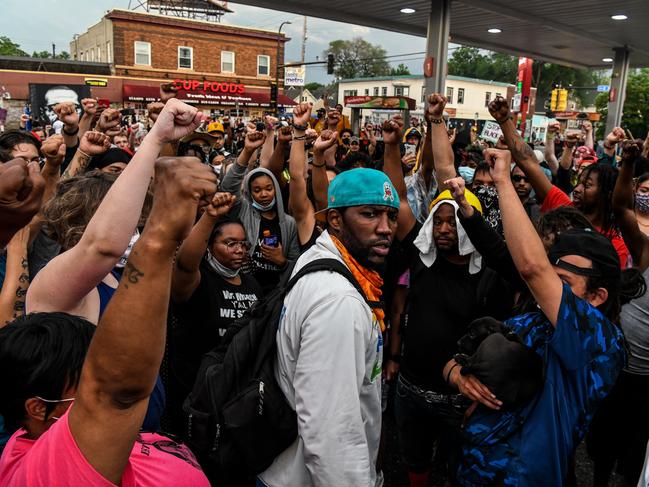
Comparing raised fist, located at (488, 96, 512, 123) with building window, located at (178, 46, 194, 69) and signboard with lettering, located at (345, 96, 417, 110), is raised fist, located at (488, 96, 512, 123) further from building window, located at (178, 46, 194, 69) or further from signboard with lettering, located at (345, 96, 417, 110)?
building window, located at (178, 46, 194, 69)

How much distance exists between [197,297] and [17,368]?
1621mm

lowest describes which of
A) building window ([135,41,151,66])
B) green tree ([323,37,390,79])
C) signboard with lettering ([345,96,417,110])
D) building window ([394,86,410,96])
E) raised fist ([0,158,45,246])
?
raised fist ([0,158,45,246])

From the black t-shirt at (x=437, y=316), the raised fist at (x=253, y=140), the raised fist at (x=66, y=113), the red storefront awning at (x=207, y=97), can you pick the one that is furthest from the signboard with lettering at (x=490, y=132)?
the red storefront awning at (x=207, y=97)

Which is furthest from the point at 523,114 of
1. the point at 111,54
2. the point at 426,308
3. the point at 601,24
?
the point at 111,54

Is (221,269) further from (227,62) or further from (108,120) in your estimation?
(227,62)

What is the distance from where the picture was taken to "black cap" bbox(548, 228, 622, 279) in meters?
1.92

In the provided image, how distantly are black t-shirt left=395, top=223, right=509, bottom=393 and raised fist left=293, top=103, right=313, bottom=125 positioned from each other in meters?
1.84

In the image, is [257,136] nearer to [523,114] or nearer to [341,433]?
[341,433]

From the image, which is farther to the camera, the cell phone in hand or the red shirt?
the cell phone in hand

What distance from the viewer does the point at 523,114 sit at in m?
18.9

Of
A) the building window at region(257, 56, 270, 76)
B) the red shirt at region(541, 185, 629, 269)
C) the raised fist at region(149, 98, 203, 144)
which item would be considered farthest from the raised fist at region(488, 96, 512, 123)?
the building window at region(257, 56, 270, 76)

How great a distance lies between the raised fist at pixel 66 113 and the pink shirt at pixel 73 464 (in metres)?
3.58

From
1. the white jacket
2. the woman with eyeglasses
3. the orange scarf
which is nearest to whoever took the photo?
the white jacket

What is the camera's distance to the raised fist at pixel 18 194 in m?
1.30
